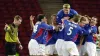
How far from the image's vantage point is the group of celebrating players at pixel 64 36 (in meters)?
9.70

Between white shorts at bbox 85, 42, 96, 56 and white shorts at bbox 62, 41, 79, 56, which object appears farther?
white shorts at bbox 85, 42, 96, 56

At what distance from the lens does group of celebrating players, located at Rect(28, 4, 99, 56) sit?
31.8 ft

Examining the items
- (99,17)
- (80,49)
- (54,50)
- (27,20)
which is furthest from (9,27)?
(99,17)

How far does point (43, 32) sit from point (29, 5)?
23.6 ft

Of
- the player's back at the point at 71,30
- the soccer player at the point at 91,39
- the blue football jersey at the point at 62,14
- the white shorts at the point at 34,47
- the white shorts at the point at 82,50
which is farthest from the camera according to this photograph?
the white shorts at the point at 82,50

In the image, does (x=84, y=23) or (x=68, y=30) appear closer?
(x=68, y=30)

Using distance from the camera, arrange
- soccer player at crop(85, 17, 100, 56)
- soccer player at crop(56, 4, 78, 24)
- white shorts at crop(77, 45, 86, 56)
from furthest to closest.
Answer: white shorts at crop(77, 45, 86, 56) → soccer player at crop(85, 17, 100, 56) → soccer player at crop(56, 4, 78, 24)

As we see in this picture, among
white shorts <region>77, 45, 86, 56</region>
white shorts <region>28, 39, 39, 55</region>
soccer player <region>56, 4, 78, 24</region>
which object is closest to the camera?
white shorts <region>28, 39, 39, 55</region>

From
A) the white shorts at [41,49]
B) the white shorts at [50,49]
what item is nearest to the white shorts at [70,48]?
the white shorts at [41,49]

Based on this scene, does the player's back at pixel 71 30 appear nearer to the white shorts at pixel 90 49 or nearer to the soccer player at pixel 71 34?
the soccer player at pixel 71 34

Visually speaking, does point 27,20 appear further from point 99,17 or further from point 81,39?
point 81,39

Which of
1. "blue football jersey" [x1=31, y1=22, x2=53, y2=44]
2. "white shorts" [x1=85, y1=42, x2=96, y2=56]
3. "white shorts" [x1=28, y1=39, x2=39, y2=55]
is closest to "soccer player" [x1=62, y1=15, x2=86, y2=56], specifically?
"blue football jersey" [x1=31, y1=22, x2=53, y2=44]

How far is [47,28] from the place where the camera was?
10141 mm

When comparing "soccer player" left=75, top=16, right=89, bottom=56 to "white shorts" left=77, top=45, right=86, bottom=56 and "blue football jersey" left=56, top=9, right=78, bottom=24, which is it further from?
"blue football jersey" left=56, top=9, right=78, bottom=24
